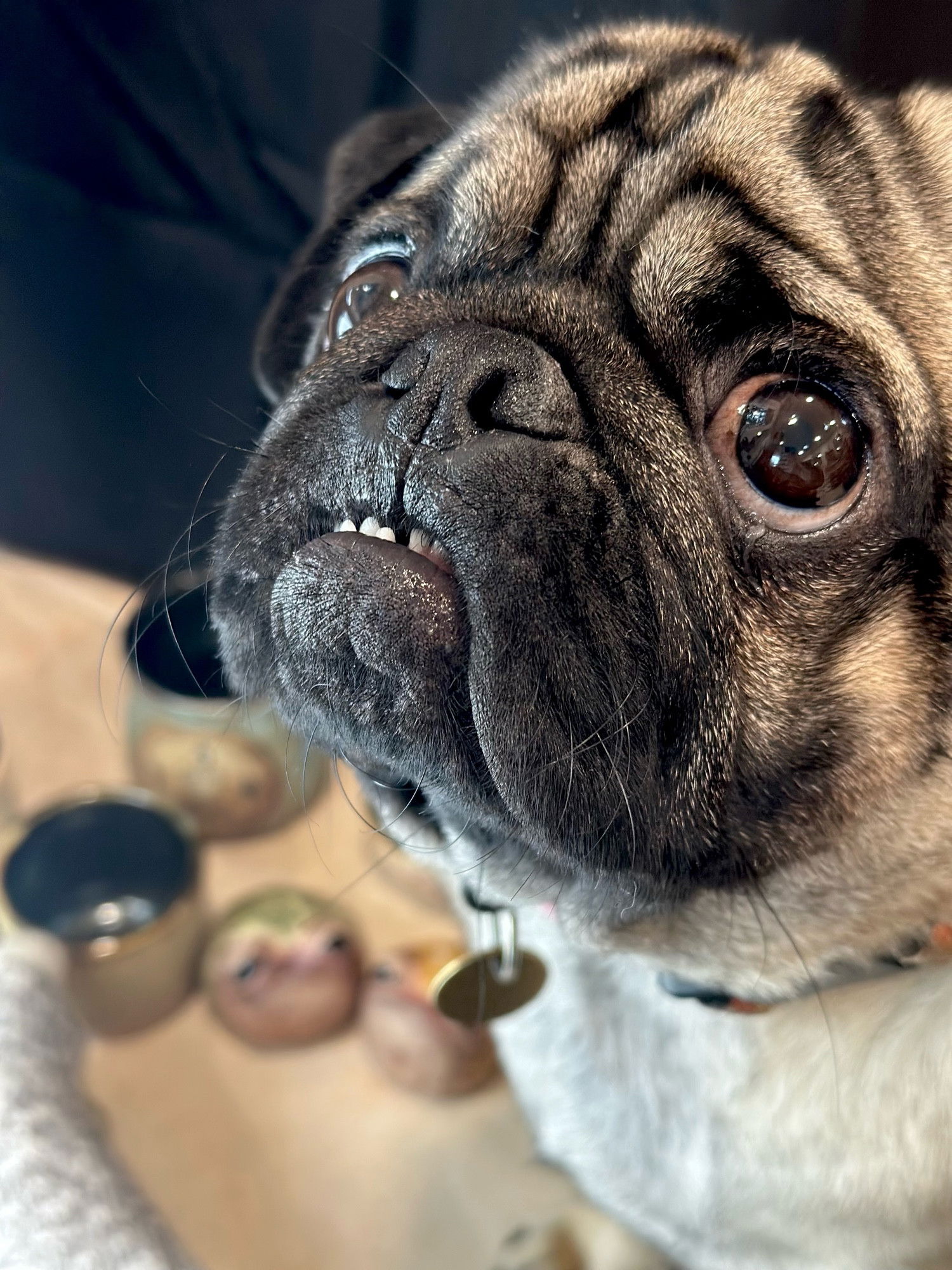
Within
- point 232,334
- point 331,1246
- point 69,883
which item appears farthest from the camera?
point 232,334

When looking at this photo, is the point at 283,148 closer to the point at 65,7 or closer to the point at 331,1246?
the point at 65,7

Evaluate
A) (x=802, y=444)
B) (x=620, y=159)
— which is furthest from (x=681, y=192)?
(x=802, y=444)

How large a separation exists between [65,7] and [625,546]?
1008mm

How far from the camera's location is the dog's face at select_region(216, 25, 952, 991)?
2.00 ft

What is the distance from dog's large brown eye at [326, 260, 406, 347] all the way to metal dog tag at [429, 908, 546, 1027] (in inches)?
22.0

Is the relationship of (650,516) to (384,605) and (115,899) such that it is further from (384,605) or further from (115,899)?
(115,899)

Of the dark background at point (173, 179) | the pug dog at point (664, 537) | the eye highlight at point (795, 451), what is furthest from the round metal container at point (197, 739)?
the eye highlight at point (795, 451)

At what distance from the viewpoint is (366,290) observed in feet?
2.85

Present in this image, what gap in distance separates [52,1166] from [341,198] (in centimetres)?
102

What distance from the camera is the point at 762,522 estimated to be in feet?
2.20

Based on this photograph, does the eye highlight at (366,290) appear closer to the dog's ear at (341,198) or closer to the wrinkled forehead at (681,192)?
the wrinkled forehead at (681,192)

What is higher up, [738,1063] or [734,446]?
[734,446]

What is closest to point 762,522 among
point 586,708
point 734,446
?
point 734,446

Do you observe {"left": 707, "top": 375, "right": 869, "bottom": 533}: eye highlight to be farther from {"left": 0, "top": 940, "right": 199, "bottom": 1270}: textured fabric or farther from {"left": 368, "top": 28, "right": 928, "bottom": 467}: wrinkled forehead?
{"left": 0, "top": 940, "right": 199, "bottom": 1270}: textured fabric
